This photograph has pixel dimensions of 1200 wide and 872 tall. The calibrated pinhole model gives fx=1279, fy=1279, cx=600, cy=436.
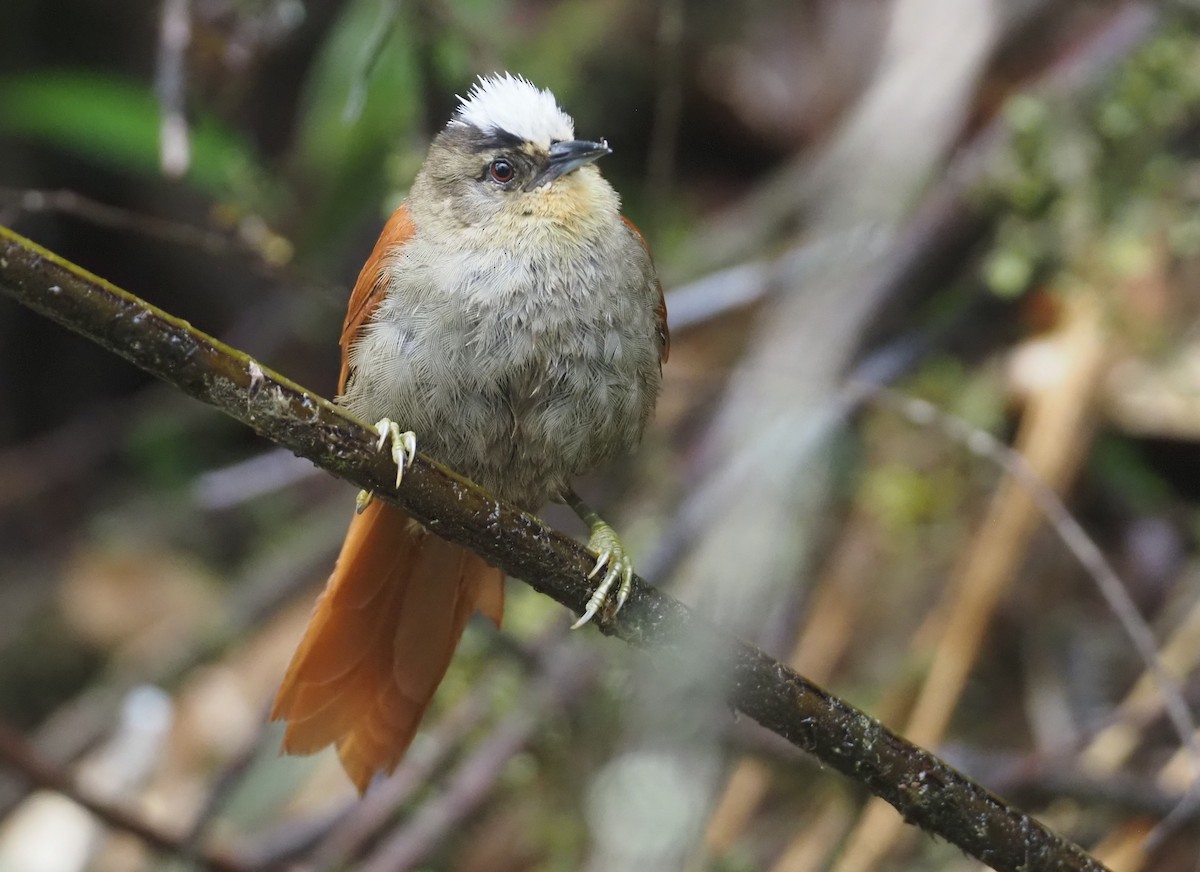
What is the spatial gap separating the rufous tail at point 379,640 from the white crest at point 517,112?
75 centimetres

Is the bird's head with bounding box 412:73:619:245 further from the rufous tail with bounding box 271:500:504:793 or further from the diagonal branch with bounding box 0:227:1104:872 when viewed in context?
the diagonal branch with bounding box 0:227:1104:872

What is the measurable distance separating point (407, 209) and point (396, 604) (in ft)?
2.54

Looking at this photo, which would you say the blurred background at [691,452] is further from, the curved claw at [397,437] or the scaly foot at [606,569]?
the curved claw at [397,437]

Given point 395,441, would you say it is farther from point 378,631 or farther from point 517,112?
point 517,112

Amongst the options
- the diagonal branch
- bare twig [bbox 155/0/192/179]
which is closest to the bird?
the diagonal branch

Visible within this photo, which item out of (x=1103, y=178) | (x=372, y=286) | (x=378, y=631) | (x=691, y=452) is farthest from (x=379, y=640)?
(x=1103, y=178)

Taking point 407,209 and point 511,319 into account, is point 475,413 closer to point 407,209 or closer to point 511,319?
point 511,319

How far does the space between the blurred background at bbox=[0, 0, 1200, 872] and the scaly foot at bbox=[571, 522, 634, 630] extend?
0.57 ft

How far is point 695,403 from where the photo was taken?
3.98 metres

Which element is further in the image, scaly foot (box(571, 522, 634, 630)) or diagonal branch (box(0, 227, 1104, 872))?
scaly foot (box(571, 522, 634, 630))

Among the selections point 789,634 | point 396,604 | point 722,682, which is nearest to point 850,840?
point 789,634

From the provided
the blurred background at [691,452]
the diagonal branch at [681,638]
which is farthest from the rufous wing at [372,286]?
the diagonal branch at [681,638]

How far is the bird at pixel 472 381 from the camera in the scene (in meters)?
2.12

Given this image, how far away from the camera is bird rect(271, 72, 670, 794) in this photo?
6.97 ft
